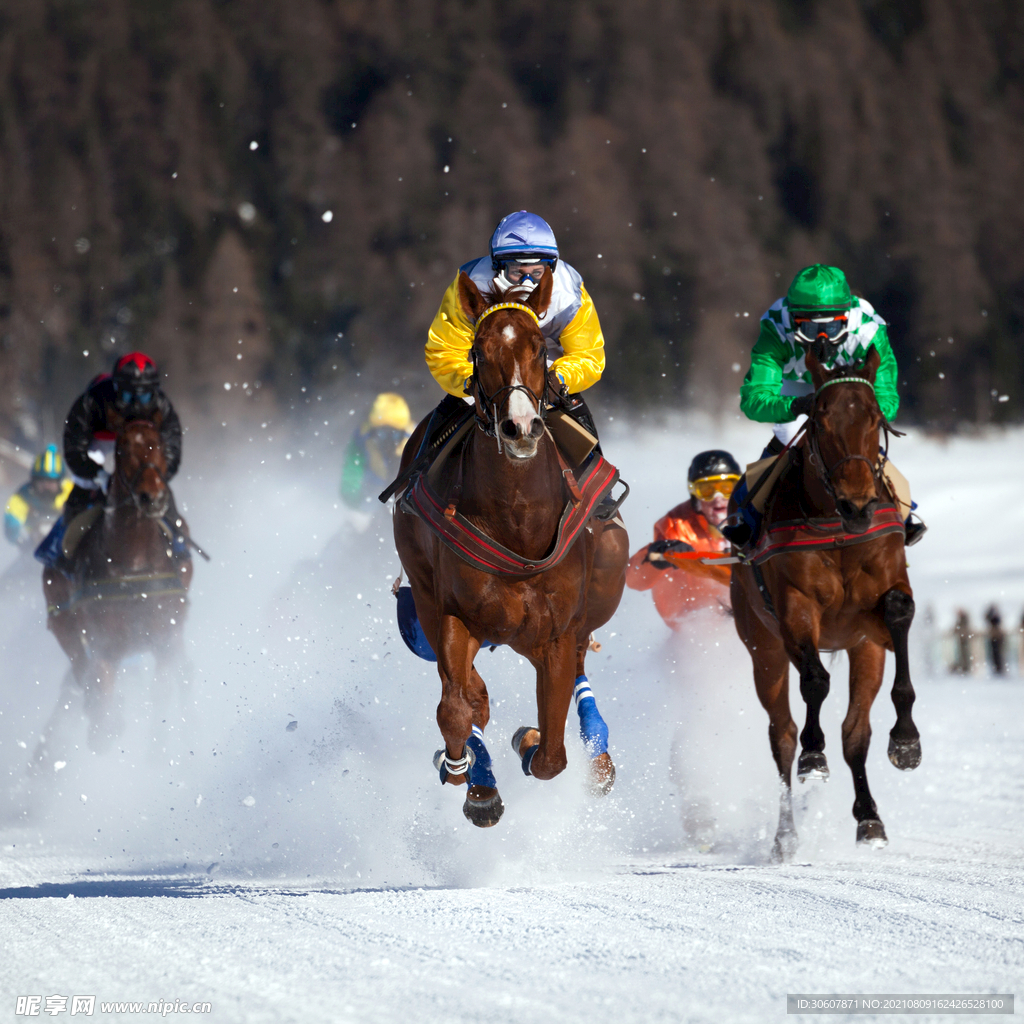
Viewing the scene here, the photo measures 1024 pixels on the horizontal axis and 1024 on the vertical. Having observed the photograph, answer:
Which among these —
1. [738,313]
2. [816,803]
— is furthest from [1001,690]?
[738,313]

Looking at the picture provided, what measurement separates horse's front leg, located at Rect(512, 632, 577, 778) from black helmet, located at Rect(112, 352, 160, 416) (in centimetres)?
483

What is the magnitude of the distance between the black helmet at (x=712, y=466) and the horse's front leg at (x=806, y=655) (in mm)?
2513

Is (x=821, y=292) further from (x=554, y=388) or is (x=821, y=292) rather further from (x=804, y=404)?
(x=554, y=388)

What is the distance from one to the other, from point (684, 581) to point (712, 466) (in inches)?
30.9

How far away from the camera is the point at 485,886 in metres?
5.68

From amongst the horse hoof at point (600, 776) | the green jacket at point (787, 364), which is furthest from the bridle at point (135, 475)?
the horse hoof at point (600, 776)

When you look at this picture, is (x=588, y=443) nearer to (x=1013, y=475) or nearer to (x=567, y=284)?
(x=567, y=284)

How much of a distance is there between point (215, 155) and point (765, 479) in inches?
1796

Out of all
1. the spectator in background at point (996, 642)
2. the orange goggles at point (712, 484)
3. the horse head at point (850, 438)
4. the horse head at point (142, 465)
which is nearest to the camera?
the horse head at point (850, 438)

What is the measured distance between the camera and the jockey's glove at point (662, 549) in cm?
805

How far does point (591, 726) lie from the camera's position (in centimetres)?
616

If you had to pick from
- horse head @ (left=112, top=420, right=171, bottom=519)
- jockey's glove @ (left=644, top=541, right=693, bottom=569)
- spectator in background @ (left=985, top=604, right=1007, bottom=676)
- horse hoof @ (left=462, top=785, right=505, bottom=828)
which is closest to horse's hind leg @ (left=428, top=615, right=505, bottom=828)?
horse hoof @ (left=462, top=785, right=505, bottom=828)

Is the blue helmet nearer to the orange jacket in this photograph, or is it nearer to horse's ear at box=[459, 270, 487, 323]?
horse's ear at box=[459, 270, 487, 323]

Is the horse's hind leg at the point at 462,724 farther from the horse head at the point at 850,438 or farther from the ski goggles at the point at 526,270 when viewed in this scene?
the horse head at the point at 850,438
